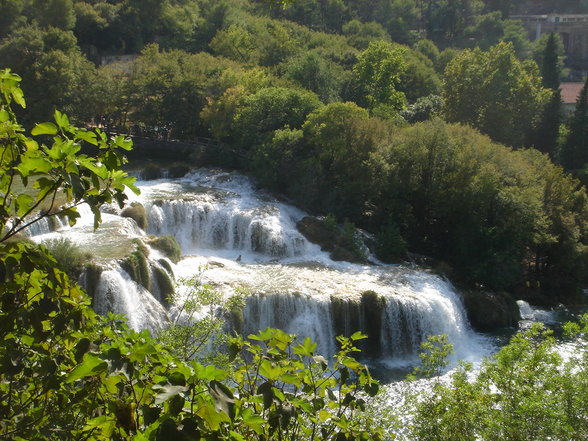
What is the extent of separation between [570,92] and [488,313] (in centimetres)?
3529

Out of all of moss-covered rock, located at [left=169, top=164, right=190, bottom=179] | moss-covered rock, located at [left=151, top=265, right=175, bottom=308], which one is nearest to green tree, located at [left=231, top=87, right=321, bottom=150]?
moss-covered rock, located at [left=169, top=164, right=190, bottom=179]

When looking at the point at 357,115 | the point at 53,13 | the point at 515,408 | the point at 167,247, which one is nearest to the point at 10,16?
the point at 53,13

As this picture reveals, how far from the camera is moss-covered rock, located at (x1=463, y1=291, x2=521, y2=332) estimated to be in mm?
23359

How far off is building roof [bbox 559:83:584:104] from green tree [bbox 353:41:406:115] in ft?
51.7

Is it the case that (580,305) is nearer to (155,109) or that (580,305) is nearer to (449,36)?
(155,109)

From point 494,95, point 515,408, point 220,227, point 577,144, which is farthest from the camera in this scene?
point 494,95

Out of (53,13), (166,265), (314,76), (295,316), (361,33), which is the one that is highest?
(53,13)

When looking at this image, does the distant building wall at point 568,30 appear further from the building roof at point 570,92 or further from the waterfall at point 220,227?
the waterfall at point 220,227

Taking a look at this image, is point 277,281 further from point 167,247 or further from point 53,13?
point 53,13

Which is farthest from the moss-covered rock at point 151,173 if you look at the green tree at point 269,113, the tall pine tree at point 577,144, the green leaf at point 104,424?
the green leaf at point 104,424

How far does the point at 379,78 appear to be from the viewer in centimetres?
3966

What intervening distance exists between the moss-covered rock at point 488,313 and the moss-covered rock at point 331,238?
4252 mm

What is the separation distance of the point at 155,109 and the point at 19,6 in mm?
16618

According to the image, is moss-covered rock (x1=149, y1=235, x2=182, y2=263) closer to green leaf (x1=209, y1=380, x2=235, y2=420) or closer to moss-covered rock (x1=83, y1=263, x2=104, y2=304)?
moss-covered rock (x1=83, y1=263, x2=104, y2=304)
